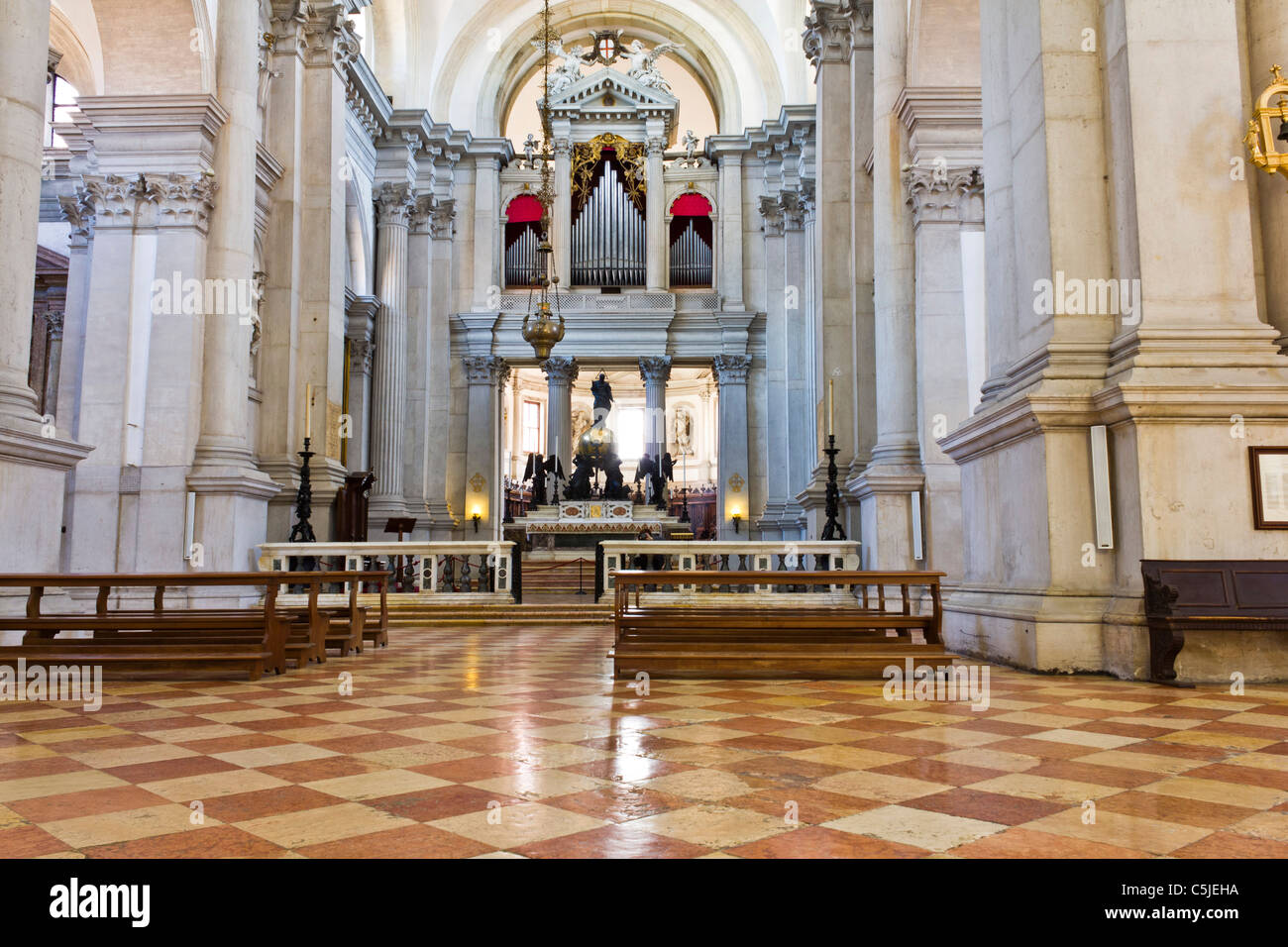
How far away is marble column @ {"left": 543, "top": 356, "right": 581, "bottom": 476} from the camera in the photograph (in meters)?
24.6

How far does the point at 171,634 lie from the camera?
701 centimetres

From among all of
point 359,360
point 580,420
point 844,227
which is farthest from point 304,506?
point 580,420

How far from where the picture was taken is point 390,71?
22.6m

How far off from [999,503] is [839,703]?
8.84 feet

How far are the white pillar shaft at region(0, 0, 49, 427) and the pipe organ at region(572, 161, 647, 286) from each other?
1728 cm

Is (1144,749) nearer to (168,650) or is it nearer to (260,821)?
(260,821)

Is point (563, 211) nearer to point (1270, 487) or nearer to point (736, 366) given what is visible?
point (736, 366)

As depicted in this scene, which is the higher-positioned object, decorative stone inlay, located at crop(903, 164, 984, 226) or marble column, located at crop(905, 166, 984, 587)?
decorative stone inlay, located at crop(903, 164, 984, 226)

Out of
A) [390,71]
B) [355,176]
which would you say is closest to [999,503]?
[355,176]

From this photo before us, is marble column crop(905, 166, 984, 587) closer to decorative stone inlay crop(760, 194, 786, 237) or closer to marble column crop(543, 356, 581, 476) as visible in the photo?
decorative stone inlay crop(760, 194, 786, 237)

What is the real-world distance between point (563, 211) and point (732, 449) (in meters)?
7.28

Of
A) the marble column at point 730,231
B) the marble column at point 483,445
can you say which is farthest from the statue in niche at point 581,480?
the marble column at point 730,231

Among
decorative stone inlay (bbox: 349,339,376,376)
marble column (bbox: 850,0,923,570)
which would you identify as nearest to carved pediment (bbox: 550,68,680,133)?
decorative stone inlay (bbox: 349,339,376,376)

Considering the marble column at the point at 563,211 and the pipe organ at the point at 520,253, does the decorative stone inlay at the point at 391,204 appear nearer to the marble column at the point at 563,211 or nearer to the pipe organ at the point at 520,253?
the pipe organ at the point at 520,253
